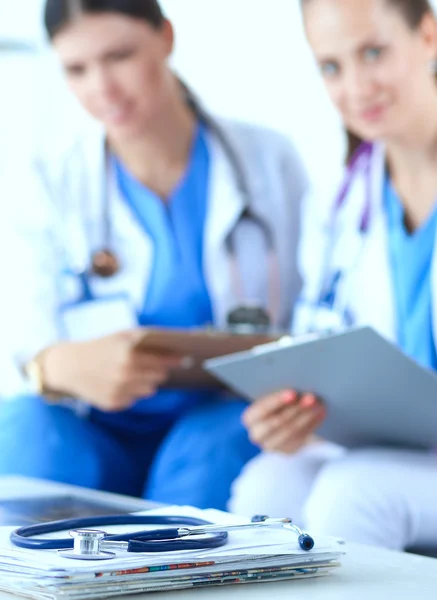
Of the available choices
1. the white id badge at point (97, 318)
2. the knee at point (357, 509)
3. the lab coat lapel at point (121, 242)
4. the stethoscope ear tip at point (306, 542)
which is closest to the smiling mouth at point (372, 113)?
the lab coat lapel at point (121, 242)

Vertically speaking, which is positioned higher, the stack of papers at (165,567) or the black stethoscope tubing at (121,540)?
the black stethoscope tubing at (121,540)

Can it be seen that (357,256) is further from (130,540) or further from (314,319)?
(130,540)

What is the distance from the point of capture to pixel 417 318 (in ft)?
5.46

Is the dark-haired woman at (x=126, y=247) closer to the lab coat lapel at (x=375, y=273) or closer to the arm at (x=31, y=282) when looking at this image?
the arm at (x=31, y=282)

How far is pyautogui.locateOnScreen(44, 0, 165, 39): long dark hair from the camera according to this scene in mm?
2080

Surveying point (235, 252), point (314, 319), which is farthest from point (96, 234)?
point (314, 319)

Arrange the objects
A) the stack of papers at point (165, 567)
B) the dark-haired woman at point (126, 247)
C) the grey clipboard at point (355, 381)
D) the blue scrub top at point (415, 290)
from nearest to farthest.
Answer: the stack of papers at point (165, 567), the grey clipboard at point (355, 381), the blue scrub top at point (415, 290), the dark-haired woman at point (126, 247)

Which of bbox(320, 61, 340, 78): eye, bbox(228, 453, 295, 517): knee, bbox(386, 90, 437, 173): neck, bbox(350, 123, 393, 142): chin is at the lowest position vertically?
bbox(228, 453, 295, 517): knee

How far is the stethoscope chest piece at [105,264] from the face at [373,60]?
1.80ft

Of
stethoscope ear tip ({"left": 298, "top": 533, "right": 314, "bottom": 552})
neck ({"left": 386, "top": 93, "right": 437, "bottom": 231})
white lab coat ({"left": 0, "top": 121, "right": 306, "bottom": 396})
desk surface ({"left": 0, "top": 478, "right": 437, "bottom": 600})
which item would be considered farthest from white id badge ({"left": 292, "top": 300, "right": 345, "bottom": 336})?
stethoscope ear tip ({"left": 298, "top": 533, "right": 314, "bottom": 552})

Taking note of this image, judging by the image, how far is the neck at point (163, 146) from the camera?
82.2 inches

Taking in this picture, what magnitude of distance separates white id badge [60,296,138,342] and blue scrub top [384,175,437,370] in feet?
1.96

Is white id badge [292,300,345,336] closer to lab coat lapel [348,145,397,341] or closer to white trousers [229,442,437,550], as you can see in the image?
lab coat lapel [348,145,397,341]

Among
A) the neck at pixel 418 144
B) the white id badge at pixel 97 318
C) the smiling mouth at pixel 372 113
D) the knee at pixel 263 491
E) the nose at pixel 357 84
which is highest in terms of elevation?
the nose at pixel 357 84
